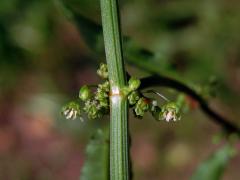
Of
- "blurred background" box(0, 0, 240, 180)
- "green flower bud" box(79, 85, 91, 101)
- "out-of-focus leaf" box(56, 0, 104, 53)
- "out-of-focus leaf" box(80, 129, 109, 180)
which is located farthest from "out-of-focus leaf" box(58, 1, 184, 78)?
"blurred background" box(0, 0, 240, 180)

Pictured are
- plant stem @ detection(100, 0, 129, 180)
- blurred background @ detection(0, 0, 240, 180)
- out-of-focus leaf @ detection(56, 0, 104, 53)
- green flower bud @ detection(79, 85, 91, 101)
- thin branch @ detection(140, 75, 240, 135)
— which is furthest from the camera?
blurred background @ detection(0, 0, 240, 180)

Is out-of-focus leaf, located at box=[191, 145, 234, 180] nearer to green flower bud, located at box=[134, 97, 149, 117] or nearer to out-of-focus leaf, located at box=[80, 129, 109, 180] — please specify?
out-of-focus leaf, located at box=[80, 129, 109, 180]

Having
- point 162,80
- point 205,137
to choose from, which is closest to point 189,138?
point 205,137

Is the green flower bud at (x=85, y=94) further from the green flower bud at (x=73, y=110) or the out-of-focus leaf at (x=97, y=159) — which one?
the out-of-focus leaf at (x=97, y=159)

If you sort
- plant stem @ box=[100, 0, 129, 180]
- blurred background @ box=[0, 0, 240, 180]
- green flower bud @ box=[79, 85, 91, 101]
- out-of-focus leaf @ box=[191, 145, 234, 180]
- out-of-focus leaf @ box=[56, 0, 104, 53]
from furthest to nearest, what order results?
1. blurred background @ box=[0, 0, 240, 180]
2. out-of-focus leaf @ box=[191, 145, 234, 180]
3. out-of-focus leaf @ box=[56, 0, 104, 53]
4. green flower bud @ box=[79, 85, 91, 101]
5. plant stem @ box=[100, 0, 129, 180]

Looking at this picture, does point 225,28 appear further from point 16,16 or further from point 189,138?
point 16,16

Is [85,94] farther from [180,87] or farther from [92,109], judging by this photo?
[180,87]

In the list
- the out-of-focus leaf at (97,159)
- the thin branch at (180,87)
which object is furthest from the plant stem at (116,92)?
the out-of-focus leaf at (97,159)
